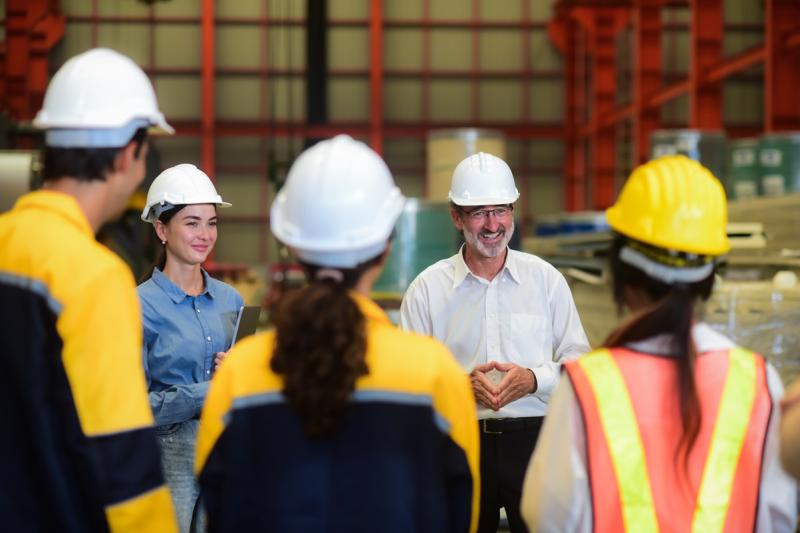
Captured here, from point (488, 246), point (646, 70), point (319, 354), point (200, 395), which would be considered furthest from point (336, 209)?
point (646, 70)

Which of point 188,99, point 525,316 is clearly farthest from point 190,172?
point 188,99

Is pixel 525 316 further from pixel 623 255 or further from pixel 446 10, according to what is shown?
pixel 446 10

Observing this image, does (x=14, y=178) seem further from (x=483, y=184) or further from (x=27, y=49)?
(x=27, y=49)

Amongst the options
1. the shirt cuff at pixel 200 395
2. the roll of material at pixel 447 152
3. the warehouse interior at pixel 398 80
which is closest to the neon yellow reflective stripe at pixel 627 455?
the shirt cuff at pixel 200 395

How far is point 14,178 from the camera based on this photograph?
9.29 meters

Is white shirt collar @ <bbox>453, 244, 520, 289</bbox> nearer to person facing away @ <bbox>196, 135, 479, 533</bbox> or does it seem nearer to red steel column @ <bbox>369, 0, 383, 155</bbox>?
person facing away @ <bbox>196, 135, 479, 533</bbox>

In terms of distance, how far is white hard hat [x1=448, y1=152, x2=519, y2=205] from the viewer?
3.67m

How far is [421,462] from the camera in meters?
1.93

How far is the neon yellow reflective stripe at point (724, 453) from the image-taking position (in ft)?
6.58

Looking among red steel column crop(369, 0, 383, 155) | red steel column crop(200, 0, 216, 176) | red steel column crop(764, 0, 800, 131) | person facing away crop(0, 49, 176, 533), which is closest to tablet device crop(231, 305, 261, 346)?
person facing away crop(0, 49, 176, 533)

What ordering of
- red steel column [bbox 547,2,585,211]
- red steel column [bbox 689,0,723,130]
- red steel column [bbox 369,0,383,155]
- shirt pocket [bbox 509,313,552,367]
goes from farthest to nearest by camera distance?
red steel column [bbox 547,2,585,211]
red steel column [bbox 369,0,383,155]
red steel column [bbox 689,0,723,130]
shirt pocket [bbox 509,313,552,367]

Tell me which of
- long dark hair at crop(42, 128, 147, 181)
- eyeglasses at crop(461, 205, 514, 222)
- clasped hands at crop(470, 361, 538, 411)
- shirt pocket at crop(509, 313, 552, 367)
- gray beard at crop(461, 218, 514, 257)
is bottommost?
clasped hands at crop(470, 361, 538, 411)

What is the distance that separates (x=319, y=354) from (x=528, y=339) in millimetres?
1804

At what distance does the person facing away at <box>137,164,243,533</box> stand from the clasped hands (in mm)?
886
